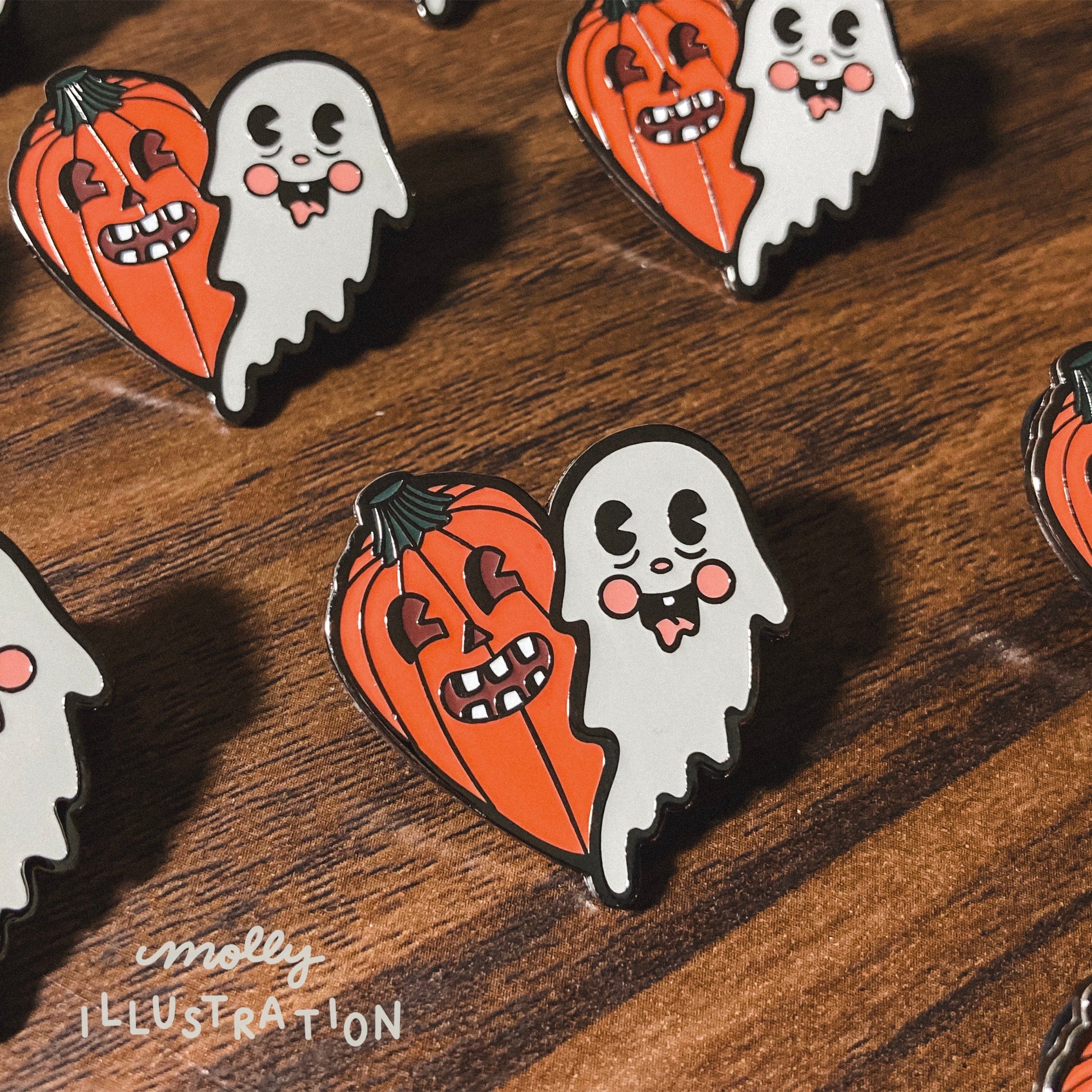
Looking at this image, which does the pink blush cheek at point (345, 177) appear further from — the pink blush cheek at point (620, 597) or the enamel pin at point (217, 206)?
the pink blush cheek at point (620, 597)

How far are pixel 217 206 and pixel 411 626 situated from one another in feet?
1.06

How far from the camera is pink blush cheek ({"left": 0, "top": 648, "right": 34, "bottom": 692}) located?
564 millimetres

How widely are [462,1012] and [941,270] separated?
578mm

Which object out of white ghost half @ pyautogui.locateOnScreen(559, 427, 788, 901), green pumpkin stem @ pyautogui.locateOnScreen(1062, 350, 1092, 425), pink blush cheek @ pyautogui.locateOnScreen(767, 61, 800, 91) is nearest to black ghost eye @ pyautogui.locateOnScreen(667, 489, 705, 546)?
white ghost half @ pyautogui.locateOnScreen(559, 427, 788, 901)

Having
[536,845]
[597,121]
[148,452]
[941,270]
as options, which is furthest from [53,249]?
[941,270]

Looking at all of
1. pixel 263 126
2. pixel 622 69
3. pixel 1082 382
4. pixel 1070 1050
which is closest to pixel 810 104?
pixel 622 69

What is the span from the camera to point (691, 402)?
710 millimetres

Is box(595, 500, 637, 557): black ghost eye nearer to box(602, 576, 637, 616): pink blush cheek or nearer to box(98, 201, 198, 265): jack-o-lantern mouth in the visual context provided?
box(602, 576, 637, 616): pink blush cheek

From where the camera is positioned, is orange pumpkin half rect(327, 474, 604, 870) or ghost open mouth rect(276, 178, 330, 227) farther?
ghost open mouth rect(276, 178, 330, 227)

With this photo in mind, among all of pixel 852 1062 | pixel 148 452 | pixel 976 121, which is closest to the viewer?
pixel 852 1062

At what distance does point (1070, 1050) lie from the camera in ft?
1.69

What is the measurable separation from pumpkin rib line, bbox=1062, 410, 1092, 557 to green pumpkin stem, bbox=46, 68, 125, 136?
0.65 metres

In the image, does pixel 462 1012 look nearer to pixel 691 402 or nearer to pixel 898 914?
pixel 898 914

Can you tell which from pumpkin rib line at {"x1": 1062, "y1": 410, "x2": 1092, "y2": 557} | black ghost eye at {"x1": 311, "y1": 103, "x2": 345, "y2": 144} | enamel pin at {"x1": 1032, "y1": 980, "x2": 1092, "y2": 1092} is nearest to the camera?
enamel pin at {"x1": 1032, "y1": 980, "x2": 1092, "y2": 1092}
